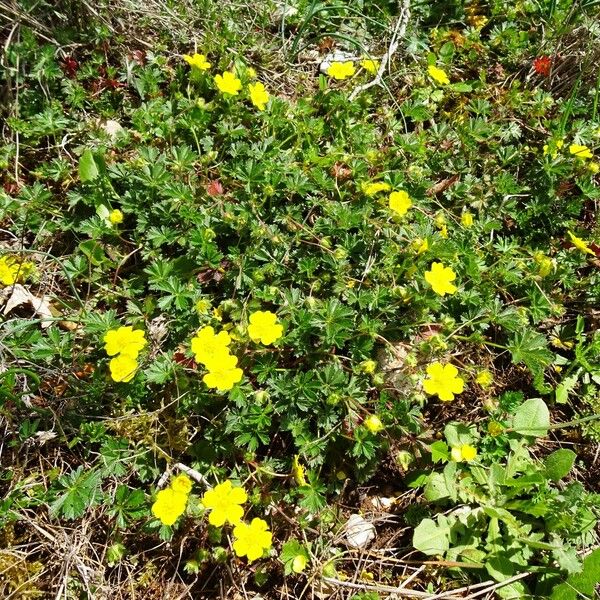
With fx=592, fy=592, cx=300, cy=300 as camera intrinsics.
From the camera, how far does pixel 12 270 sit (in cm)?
286

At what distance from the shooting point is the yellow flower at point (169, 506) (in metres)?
2.39

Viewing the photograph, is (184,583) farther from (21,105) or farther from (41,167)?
(21,105)

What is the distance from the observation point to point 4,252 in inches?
113

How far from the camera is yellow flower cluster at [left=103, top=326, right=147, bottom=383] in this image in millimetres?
2572

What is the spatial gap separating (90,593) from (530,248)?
9.12 ft

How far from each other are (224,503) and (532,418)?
1.56 meters

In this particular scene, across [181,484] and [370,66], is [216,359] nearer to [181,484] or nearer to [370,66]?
[181,484]

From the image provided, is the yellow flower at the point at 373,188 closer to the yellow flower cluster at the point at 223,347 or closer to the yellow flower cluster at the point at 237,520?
the yellow flower cluster at the point at 223,347

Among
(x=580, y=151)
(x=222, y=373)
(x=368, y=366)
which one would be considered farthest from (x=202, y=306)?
(x=580, y=151)

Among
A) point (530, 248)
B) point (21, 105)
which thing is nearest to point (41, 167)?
point (21, 105)

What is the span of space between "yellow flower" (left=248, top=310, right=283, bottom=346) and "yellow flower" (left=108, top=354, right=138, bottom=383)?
0.53m

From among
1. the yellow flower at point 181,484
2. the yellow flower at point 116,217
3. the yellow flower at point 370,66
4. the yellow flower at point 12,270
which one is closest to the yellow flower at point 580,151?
the yellow flower at point 370,66

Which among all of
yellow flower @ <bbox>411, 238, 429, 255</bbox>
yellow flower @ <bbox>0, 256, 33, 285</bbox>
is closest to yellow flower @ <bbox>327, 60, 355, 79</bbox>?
yellow flower @ <bbox>411, 238, 429, 255</bbox>

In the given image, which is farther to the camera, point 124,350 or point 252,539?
point 124,350
